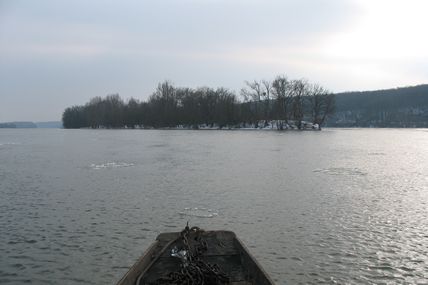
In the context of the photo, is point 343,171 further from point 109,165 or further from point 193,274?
point 193,274

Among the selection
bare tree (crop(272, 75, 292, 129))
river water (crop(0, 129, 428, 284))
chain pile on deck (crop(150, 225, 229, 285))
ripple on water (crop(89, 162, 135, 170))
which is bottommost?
river water (crop(0, 129, 428, 284))

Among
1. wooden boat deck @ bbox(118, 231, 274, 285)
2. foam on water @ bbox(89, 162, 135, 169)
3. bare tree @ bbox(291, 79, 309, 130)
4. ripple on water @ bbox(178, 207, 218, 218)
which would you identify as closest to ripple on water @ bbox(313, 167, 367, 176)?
ripple on water @ bbox(178, 207, 218, 218)

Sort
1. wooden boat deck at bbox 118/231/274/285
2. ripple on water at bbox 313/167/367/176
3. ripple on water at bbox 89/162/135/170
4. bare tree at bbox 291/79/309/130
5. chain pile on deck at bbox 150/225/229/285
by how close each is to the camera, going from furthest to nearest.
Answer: bare tree at bbox 291/79/309/130 → ripple on water at bbox 89/162/135/170 → ripple on water at bbox 313/167/367/176 → wooden boat deck at bbox 118/231/274/285 → chain pile on deck at bbox 150/225/229/285

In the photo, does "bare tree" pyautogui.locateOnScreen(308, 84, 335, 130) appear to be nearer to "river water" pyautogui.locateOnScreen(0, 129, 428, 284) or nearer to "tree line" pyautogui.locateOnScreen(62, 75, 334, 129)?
"tree line" pyautogui.locateOnScreen(62, 75, 334, 129)

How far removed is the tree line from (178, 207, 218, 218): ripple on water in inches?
4459

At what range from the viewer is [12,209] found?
15.4m

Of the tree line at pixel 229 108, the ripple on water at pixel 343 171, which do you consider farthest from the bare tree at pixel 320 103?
the ripple on water at pixel 343 171

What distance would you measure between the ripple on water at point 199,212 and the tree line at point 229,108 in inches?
4459

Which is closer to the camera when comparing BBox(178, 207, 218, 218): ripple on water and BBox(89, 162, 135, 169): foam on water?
BBox(178, 207, 218, 218): ripple on water

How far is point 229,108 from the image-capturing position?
13350cm

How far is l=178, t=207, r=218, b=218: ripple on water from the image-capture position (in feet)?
47.0

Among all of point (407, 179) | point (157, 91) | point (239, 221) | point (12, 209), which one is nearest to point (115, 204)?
point (12, 209)

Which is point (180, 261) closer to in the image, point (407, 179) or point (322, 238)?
point (322, 238)

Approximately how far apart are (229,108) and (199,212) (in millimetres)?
119599
